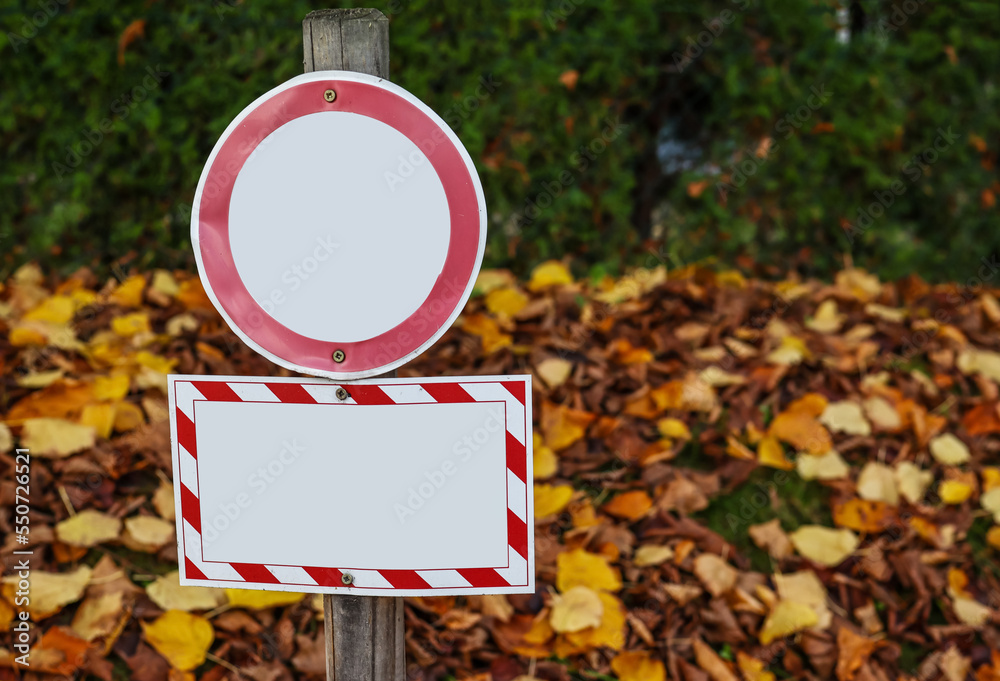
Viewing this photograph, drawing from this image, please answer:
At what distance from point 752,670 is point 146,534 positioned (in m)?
1.61

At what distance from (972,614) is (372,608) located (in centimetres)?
169

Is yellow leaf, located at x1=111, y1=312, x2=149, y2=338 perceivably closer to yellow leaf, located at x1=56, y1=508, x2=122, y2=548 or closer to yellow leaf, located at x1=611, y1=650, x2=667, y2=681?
yellow leaf, located at x1=56, y1=508, x2=122, y2=548

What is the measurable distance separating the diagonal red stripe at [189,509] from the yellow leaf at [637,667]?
44.2 inches

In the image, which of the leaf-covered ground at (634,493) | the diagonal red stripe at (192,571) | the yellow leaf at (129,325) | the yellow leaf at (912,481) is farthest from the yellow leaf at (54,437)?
the yellow leaf at (912,481)

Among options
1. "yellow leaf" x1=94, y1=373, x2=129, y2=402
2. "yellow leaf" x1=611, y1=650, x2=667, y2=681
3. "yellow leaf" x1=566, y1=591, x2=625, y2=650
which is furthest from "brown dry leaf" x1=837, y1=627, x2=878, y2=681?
"yellow leaf" x1=94, y1=373, x2=129, y2=402

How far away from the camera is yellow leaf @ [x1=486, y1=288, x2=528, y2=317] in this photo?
296 cm

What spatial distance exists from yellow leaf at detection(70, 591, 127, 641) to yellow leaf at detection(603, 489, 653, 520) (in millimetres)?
1320

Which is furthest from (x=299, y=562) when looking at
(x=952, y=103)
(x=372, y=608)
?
(x=952, y=103)

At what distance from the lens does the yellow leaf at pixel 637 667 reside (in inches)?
74.3

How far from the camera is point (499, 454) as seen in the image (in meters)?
1.23

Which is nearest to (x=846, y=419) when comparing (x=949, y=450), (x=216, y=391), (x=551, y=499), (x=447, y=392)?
(x=949, y=450)

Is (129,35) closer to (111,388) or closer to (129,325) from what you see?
(129,325)

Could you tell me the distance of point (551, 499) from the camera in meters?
A: 2.19

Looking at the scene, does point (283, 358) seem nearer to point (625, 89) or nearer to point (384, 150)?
point (384, 150)
